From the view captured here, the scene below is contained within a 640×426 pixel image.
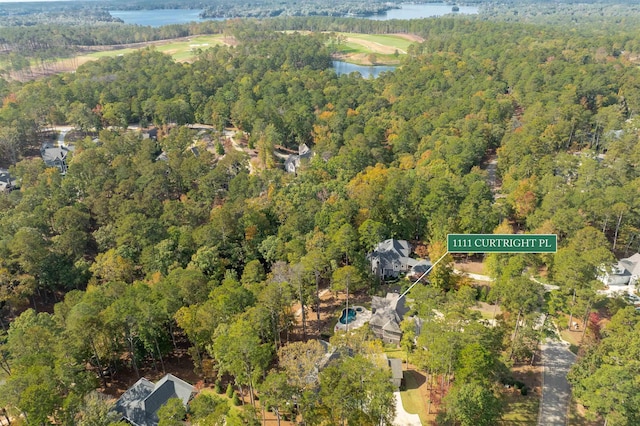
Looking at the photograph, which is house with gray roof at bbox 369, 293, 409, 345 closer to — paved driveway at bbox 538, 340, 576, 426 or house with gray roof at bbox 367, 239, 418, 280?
house with gray roof at bbox 367, 239, 418, 280

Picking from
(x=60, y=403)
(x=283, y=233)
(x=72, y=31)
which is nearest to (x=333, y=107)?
(x=283, y=233)

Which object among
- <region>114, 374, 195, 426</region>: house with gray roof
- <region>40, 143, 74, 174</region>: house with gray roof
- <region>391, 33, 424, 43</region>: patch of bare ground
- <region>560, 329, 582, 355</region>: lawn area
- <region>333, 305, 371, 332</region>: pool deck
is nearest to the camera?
<region>114, 374, 195, 426</region>: house with gray roof

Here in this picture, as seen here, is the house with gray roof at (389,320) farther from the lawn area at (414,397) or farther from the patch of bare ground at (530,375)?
the patch of bare ground at (530,375)

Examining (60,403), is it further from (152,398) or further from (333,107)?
(333,107)

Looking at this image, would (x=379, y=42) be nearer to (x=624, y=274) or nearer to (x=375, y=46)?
(x=375, y=46)

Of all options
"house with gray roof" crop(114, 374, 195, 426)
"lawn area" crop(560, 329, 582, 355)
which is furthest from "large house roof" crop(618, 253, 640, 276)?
"house with gray roof" crop(114, 374, 195, 426)

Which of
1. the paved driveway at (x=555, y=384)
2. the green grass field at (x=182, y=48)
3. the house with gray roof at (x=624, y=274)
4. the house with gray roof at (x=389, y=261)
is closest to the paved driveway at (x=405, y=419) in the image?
the paved driveway at (x=555, y=384)
